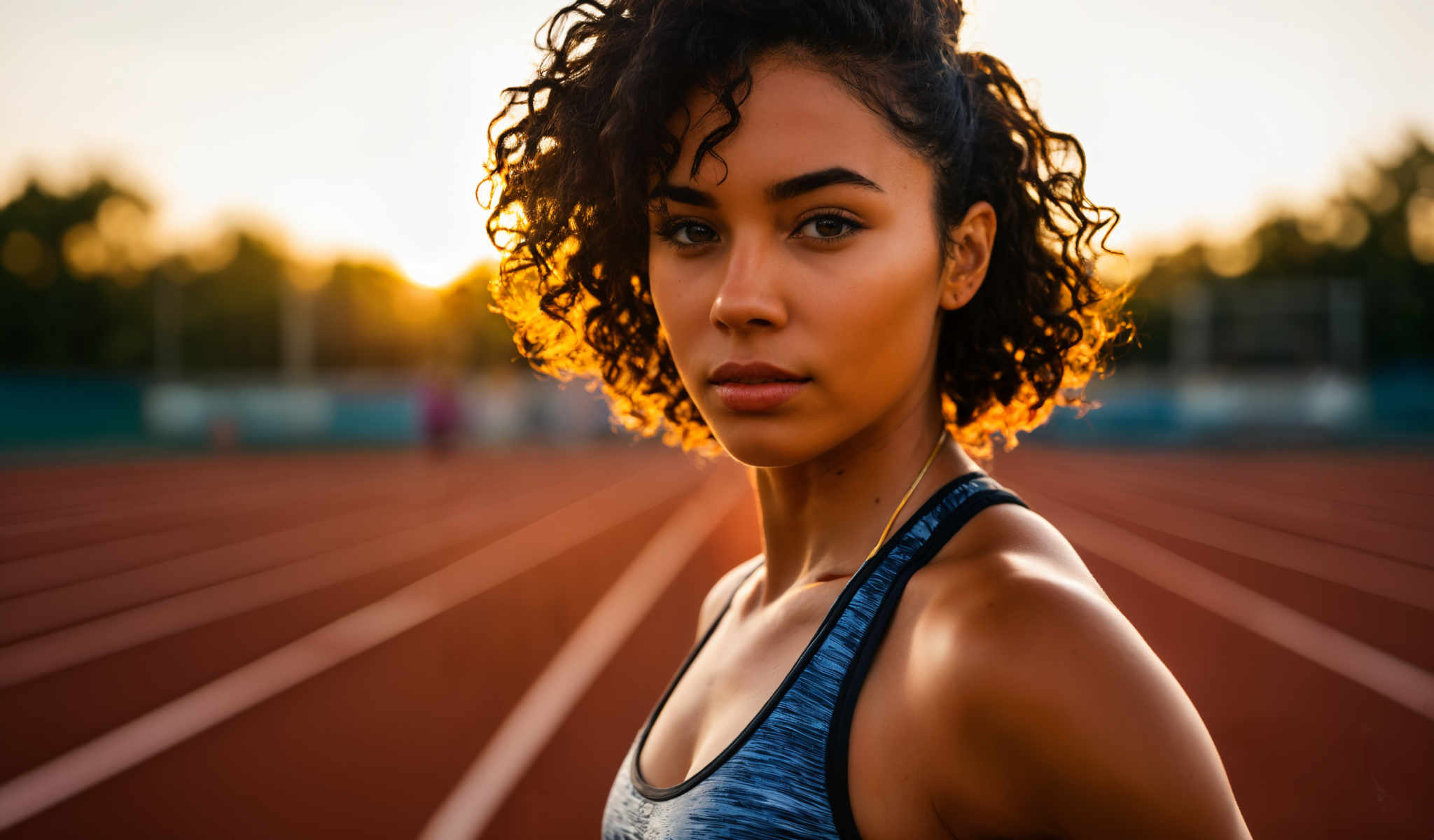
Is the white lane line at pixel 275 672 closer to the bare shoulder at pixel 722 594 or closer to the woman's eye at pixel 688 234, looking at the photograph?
the bare shoulder at pixel 722 594

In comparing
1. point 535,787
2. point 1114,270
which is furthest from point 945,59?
point 535,787


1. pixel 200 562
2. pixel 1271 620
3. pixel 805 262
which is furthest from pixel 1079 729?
pixel 200 562

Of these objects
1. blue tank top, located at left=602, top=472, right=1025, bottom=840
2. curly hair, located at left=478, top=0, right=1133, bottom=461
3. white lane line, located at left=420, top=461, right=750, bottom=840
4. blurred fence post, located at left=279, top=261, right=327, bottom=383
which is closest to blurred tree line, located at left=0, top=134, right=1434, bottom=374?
blurred fence post, located at left=279, top=261, right=327, bottom=383

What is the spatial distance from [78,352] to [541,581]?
46580mm

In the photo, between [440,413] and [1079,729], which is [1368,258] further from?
[1079,729]

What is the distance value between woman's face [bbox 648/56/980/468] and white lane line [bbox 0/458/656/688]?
7.16 meters

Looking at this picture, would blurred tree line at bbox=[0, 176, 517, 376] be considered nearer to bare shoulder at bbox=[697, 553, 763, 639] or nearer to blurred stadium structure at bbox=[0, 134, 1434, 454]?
blurred stadium structure at bbox=[0, 134, 1434, 454]

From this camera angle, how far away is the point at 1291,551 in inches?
461

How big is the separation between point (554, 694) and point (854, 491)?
5179 mm

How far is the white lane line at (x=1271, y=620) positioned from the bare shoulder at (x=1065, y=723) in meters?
4.44

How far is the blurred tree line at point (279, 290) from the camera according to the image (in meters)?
46.5

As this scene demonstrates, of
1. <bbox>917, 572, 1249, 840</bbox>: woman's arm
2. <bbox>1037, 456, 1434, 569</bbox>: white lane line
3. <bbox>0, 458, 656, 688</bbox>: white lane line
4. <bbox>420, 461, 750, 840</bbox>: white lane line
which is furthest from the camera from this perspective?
<bbox>1037, 456, 1434, 569</bbox>: white lane line

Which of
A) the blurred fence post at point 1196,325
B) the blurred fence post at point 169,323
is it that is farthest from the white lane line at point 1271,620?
the blurred fence post at point 169,323

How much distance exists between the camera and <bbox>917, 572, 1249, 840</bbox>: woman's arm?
895mm
